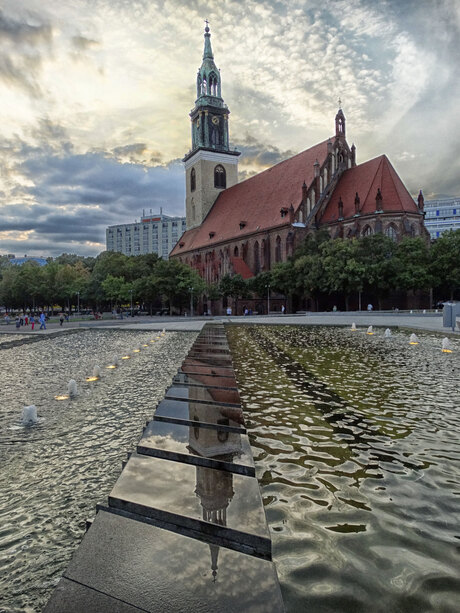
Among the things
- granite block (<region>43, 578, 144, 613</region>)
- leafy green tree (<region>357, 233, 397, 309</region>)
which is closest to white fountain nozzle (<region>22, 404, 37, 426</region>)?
granite block (<region>43, 578, 144, 613</region>)

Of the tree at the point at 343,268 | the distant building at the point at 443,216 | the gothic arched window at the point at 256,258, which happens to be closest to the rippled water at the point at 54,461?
the tree at the point at 343,268

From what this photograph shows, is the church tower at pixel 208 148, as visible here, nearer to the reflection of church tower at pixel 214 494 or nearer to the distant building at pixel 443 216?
the reflection of church tower at pixel 214 494

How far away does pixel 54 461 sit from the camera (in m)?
4.20

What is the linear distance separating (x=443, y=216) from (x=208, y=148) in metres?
92.8

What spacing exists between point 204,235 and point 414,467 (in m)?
65.1

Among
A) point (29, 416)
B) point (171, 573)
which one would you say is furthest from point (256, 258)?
point (171, 573)

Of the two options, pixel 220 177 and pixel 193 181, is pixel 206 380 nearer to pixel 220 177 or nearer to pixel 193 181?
pixel 220 177

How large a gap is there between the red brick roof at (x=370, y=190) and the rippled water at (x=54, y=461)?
143 ft

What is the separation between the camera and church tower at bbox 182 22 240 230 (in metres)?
67.6

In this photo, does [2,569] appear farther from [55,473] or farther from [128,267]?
[128,267]

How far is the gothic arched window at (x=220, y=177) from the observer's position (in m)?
71.2

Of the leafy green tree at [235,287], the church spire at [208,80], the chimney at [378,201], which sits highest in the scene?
the church spire at [208,80]

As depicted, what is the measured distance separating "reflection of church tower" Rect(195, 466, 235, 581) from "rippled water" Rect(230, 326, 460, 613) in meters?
0.39

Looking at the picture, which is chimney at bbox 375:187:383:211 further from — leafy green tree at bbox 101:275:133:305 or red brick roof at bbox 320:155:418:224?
leafy green tree at bbox 101:275:133:305
